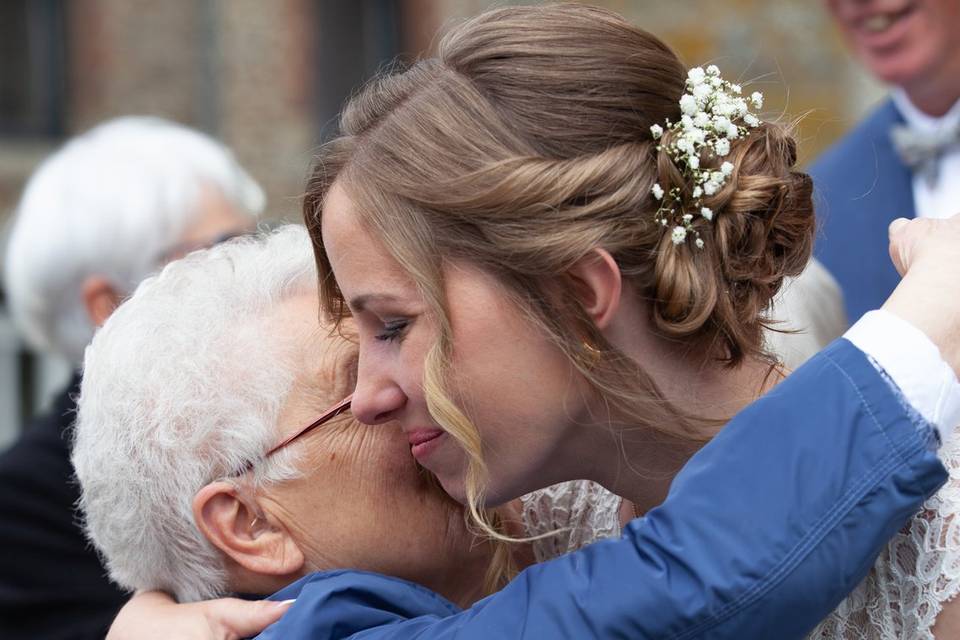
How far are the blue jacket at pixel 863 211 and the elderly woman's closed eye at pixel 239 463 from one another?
1737mm

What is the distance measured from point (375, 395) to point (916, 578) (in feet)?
2.61

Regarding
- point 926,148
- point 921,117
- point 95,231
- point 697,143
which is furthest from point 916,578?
point 95,231

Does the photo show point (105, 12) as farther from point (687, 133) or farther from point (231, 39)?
point (687, 133)

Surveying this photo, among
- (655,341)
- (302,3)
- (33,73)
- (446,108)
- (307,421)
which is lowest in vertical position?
(33,73)

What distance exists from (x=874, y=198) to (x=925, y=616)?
2208 millimetres

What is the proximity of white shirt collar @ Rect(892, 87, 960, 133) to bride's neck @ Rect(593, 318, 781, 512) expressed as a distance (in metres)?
1.99

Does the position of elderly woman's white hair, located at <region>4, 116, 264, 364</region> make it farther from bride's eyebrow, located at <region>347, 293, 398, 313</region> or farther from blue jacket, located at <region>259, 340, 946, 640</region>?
blue jacket, located at <region>259, 340, 946, 640</region>

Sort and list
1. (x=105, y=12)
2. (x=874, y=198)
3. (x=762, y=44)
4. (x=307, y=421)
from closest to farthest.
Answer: (x=307, y=421) → (x=874, y=198) → (x=762, y=44) → (x=105, y=12)

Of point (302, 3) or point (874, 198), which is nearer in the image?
point (874, 198)

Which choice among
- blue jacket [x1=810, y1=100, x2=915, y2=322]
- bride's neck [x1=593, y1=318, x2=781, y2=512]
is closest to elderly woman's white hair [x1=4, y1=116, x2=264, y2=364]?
blue jacket [x1=810, y1=100, x2=915, y2=322]

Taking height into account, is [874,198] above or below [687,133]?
below

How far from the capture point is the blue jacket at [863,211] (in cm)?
356

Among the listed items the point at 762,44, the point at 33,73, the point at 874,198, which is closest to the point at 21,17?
the point at 33,73

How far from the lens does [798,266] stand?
1.94 meters
